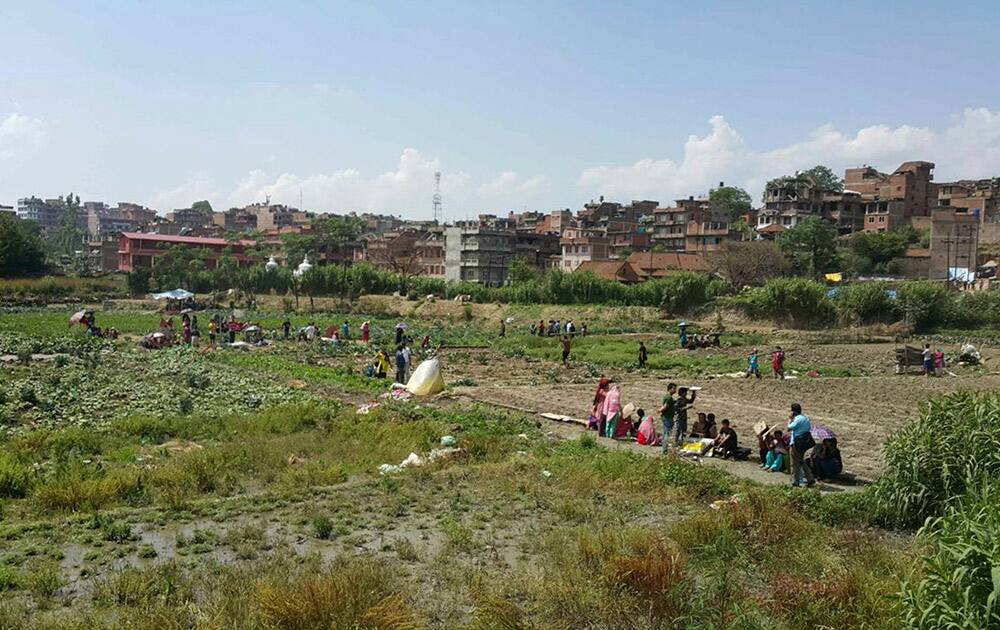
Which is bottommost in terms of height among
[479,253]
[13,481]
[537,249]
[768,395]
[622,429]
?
[768,395]

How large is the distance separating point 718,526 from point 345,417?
12.5m

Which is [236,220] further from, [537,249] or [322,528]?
[322,528]

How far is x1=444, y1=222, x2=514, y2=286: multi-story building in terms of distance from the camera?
97188 mm

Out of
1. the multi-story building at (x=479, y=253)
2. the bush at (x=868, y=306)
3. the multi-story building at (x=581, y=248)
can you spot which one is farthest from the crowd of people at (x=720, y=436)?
the multi-story building at (x=479, y=253)

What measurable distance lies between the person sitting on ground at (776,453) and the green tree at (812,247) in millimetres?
66805

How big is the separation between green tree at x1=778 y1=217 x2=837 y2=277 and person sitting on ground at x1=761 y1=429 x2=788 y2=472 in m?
66.8

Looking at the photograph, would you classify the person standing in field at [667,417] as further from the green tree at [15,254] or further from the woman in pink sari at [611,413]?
the green tree at [15,254]

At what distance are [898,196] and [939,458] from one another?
106 meters

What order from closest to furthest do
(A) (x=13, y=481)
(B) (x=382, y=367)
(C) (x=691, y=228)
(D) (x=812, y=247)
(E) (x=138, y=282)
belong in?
(A) (x=13, y=481) < (B) (x=382, y=367) < (D) (x=812, y=247) < (E) (x=138, y=282) < (C) (x=691, y=228)

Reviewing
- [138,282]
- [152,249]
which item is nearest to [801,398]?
[138,282]

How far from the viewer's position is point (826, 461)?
15.5 m

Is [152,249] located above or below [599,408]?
above

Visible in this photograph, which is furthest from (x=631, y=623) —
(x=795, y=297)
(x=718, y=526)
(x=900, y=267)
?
(x=900, y=267)

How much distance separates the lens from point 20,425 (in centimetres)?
2080
